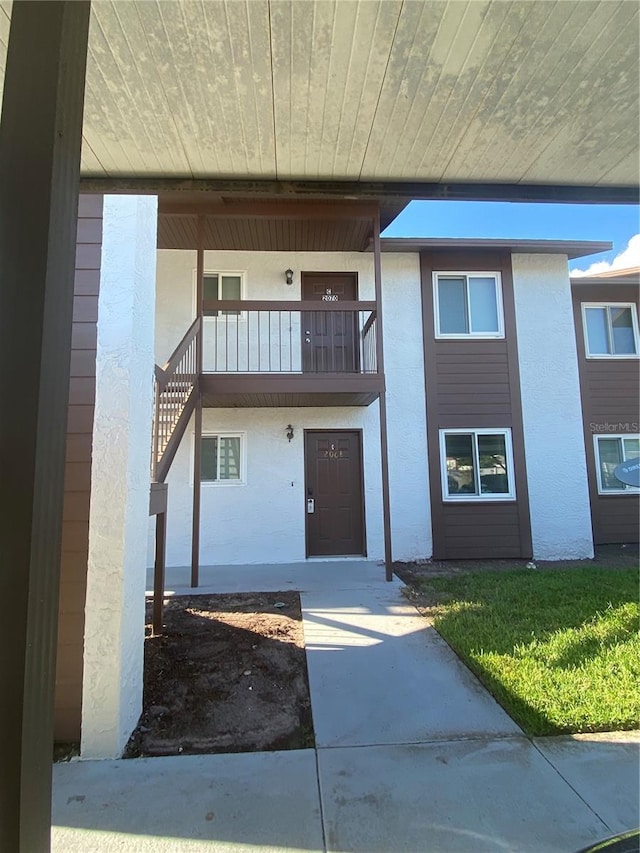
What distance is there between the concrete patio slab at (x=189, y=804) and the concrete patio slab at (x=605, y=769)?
55.2 inches

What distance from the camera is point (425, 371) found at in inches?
360

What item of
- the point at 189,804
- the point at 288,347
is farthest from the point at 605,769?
the point at 288,347

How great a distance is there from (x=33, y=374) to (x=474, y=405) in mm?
8933

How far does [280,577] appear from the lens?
7.34m

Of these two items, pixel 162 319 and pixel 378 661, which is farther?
pixel 162 319

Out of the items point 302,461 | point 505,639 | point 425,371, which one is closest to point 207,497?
point 302,461

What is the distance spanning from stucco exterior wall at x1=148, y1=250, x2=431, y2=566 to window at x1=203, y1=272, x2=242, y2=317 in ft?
0.43

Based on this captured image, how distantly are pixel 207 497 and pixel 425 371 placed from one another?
4.73m

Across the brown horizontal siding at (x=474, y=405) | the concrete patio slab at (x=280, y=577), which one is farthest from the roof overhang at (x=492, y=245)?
the concrete patio slab at (x=280, y=577)

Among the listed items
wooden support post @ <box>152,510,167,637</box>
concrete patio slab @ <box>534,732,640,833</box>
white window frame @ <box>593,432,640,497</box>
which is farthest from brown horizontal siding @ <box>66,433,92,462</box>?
white window frame @ <box>593,432,640,497</box>

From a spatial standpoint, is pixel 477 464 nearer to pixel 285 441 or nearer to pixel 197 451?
pixel 285 441

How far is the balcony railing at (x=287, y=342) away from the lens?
28.3 ft

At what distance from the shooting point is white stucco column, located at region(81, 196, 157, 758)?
2.87 m

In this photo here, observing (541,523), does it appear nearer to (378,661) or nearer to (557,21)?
(378,661)
